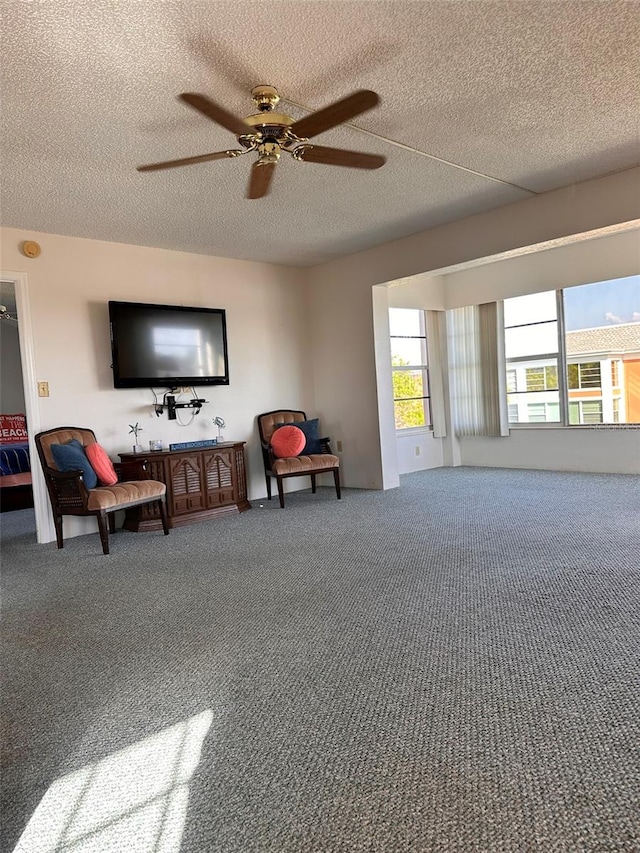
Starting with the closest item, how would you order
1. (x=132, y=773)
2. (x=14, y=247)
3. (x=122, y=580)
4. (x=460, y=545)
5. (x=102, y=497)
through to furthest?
(x=132, y=773) → (x=122, y=580) → (x=460, y=545) → (x=102, y=497) → (x=14, y=247)

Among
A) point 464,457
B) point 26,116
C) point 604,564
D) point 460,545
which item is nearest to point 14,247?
point 26,116

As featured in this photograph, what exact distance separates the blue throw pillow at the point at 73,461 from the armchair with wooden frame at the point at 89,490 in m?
0.06

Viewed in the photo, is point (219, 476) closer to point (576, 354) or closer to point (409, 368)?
point (409, 368)

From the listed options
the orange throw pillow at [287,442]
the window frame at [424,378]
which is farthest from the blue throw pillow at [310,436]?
the window frame at [424,378]

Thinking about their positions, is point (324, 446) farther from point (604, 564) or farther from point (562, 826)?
point (562, 826)

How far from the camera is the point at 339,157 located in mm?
2912

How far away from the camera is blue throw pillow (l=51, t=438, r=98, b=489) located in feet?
14.4

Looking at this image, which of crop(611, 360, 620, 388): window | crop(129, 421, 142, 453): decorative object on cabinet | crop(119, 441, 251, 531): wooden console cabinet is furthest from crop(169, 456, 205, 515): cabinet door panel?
crop(611, 360, 620, 388): window

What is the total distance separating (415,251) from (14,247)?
3688mm

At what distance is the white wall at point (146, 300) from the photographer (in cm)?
484

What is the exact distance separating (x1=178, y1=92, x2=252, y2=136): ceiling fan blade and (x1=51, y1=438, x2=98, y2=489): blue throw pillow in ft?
9.46

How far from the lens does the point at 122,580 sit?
11.6 ft

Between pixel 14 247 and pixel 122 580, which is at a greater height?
pixel 14 247

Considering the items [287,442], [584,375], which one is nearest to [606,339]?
[584,375]
